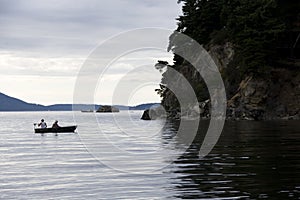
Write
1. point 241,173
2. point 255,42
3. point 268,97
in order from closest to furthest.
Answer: point 241,173 → point 255,42 → point 268,97

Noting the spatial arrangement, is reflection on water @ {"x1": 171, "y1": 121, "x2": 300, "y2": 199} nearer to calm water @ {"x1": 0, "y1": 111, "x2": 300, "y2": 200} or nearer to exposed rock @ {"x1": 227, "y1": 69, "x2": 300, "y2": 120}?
calm water @ {"x1": 0, "y1": 111, "x2": 300, "y2": 200}

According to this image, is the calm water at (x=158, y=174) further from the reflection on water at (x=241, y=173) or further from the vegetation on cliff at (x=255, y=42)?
the vegetation on cliff at (x=255, y=42)

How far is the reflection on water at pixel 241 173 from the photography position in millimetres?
20820

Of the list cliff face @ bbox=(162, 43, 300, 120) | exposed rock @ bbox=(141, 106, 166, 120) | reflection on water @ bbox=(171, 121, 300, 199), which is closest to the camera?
reflection on water @ bbox=(171, 121, 300, 199)

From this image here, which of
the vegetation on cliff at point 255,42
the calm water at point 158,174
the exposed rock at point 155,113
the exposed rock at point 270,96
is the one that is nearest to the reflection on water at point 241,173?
the calm water at point 158,174

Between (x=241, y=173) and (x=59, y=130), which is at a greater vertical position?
(x=59, y=130)

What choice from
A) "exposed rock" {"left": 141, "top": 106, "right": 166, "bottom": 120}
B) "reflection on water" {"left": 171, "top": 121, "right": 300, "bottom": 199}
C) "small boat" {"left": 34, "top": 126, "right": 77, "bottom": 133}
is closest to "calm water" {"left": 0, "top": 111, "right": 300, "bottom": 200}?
"reflection on water" {"left": 171, "top": 121, "right": 300, "bottom": 199}

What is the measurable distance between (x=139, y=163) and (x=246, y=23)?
→ 220 ft

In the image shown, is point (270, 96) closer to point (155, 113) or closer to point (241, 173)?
point (155, 113)

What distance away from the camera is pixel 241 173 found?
2597cm

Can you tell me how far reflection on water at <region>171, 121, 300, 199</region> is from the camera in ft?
68.3

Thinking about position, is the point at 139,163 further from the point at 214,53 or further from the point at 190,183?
the point at 214,53

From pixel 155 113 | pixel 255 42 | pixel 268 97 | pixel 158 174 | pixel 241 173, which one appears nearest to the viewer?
pixel 241 173

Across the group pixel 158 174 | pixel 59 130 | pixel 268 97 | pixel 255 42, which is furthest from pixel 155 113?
pixel 158 174
